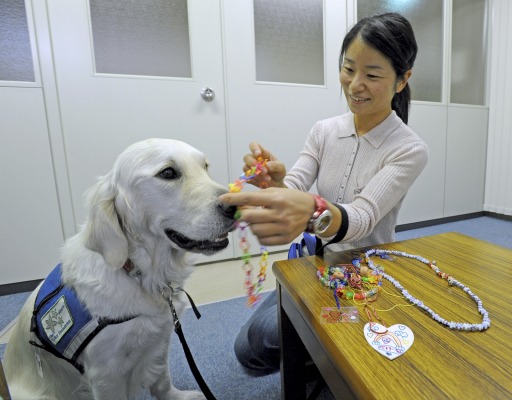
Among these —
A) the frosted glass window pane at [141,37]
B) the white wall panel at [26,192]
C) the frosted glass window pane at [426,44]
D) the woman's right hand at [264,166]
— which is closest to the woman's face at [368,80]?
the woman's right hand at [264,166]

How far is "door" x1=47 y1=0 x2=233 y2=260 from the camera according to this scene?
184 cm

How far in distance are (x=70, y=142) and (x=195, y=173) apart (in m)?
1.50

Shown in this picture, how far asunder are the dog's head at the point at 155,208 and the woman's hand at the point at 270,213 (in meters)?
0.13

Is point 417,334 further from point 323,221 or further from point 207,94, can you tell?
point 207,94

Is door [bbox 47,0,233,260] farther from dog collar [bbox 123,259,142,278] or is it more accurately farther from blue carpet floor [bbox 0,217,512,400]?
dog collar [bbox 123,259,142,278]

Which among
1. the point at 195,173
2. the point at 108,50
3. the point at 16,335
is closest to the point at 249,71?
the point at 108,50

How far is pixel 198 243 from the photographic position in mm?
765

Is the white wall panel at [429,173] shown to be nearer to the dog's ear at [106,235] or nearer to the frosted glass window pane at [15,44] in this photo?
the dog's ear at [106,235]

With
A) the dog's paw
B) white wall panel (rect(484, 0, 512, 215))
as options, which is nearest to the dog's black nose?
the dog's paw

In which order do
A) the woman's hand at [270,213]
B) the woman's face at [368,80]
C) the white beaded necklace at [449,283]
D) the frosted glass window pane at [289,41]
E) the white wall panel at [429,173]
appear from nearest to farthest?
the white beaded necklace at [449,283], the woman's hand at [270,213], the woman's face at [368,80], the frosted glass window pane at [289,41], the white wall panel at [429,173]

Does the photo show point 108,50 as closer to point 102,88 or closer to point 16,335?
point 102,88

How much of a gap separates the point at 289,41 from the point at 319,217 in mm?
2125

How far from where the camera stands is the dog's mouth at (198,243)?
0.75 metres

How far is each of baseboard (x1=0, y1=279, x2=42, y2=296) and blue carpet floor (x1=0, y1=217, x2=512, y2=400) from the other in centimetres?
4
